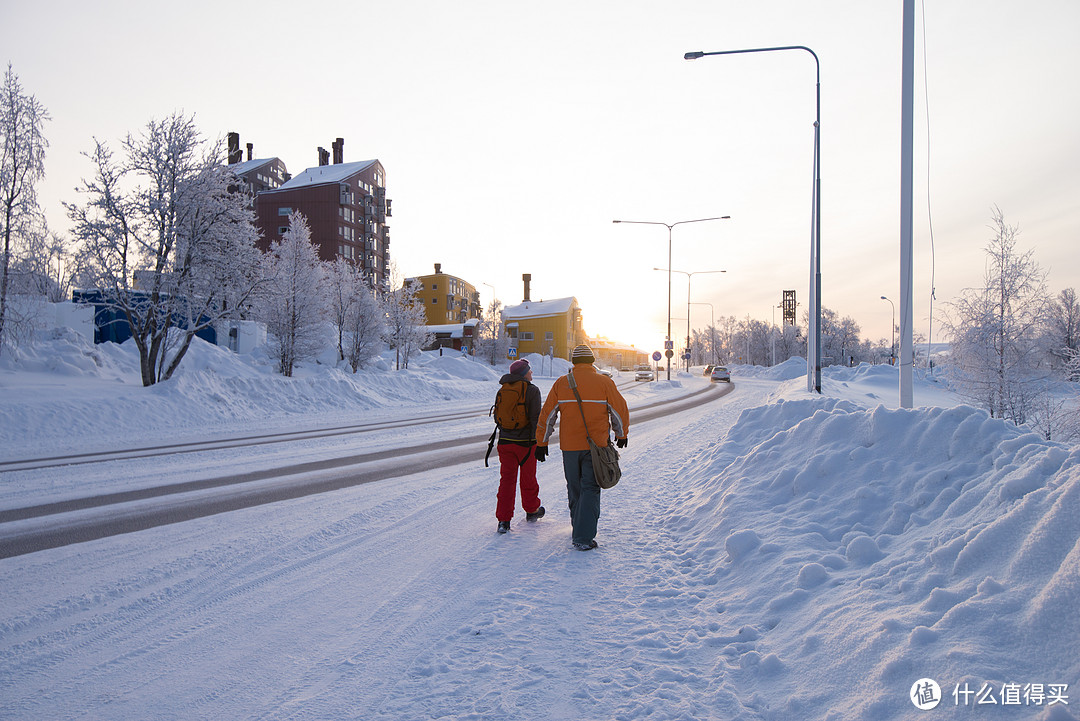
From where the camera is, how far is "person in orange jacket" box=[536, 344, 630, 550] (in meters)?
5.52

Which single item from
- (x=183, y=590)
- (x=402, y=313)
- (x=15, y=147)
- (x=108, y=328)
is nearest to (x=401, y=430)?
A: (x=183, y=590)

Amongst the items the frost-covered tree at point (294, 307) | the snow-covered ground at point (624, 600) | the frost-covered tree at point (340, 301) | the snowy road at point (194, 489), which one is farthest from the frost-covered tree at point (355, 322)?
the snow-covered ground at point (624, 600)

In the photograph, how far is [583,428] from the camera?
570 cm

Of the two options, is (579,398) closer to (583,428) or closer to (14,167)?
(583,428)

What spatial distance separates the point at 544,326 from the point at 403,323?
35459mm

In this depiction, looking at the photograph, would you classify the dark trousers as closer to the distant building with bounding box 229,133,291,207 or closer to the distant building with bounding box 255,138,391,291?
the distant building with bounding box 255,138,391,291

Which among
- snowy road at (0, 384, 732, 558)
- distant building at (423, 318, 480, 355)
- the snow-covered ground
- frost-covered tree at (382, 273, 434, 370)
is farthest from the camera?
distant building at (423, 318, 480, 355)

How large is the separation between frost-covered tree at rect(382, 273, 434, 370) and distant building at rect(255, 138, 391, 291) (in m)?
19.3

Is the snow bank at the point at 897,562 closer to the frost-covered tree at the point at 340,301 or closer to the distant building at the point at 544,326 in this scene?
the frost-covered tree at the point at 340,301

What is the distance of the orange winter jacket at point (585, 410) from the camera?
18.7 ft

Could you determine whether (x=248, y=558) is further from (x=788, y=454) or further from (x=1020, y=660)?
(x=788, y=454)

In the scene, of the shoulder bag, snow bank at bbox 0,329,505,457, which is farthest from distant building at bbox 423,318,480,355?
the shoulder bag

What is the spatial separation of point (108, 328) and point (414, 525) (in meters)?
34.5

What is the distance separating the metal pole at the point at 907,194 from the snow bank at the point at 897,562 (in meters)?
2.43
